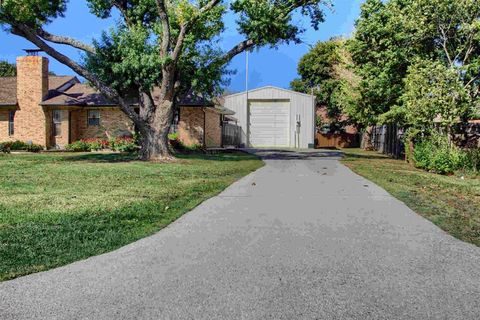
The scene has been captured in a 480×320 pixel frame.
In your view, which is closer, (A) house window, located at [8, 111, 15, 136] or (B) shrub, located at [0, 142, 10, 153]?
(B) shrub, located at [0, 142, 10, 153]

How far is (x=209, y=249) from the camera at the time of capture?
5781 millimetres

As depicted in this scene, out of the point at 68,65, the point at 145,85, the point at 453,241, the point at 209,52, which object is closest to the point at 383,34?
the point at 209,52

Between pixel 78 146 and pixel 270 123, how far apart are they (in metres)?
16.8

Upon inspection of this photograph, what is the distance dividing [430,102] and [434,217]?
10.7m

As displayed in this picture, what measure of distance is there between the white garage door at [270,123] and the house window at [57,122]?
51.7ft

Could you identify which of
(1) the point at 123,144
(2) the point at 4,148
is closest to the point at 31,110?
(2) the point at 4,148

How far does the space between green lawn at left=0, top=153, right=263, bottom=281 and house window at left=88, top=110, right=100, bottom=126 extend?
1560cm

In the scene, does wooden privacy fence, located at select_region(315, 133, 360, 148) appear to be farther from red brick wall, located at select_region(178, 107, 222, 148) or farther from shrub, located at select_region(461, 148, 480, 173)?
shrub, located at select_region(461, 148, 480, 173)

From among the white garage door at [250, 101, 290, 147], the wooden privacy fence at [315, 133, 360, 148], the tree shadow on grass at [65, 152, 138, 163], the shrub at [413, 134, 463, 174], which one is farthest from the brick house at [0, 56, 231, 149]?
the wooden privacy fence at [315, 133, 360, 148]

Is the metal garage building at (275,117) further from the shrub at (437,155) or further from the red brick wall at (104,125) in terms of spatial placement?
the shrub at (437,155)

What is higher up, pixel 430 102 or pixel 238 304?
pixel 430 102

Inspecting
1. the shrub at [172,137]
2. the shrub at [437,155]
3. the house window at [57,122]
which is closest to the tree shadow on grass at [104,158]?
the shrub at [172,137]

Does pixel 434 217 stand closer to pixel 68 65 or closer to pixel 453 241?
pixel 453 241

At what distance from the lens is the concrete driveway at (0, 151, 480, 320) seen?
387 cm
